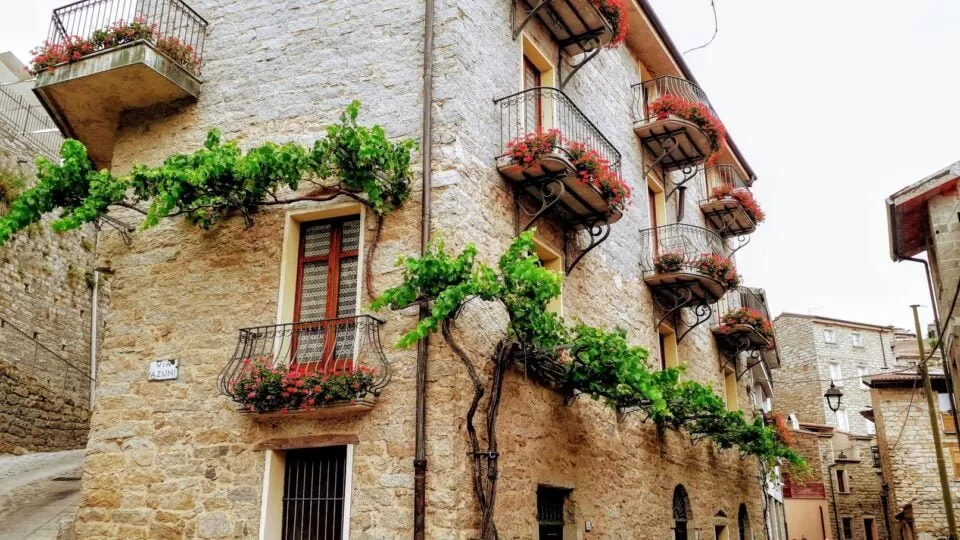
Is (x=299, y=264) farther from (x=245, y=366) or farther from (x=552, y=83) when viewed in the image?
(x=552, y=83)

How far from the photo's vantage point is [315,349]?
8461mm

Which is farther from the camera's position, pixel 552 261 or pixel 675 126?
pixel 675 126

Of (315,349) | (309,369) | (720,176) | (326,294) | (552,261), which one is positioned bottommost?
(309,369)

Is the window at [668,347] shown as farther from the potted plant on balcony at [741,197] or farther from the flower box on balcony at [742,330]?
the potted plant on balcony at [741,197]

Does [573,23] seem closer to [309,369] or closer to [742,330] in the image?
[309,369]

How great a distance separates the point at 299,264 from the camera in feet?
29.2

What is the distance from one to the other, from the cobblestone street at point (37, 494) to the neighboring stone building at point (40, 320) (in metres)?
1.68

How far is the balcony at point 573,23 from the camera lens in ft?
36.0

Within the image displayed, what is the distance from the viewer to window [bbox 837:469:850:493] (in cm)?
3672

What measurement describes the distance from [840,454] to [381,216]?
114ft

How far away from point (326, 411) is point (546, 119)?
511 cm

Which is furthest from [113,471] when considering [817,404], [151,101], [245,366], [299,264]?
[817,404]

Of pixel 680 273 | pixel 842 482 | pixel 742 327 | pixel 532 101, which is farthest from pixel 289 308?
pixel 842 482

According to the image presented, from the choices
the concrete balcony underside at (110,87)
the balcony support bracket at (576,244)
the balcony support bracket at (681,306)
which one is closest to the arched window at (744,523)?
the balcony support bracket at (681,306)
